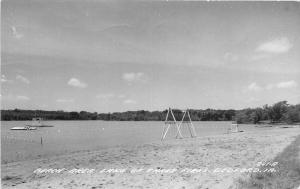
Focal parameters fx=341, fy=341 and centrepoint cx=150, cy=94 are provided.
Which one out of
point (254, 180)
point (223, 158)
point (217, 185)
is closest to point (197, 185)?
point (217, 185)

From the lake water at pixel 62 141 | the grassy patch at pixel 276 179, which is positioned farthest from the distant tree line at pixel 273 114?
the grassy patch at pixel 276 179

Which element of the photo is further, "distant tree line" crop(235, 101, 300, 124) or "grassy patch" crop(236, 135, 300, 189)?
"distant tree line" crop(235, 101, 300, 124)

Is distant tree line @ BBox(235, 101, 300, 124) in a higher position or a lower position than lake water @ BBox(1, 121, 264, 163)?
higher

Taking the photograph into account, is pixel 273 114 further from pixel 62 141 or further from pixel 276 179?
pixel 276 179

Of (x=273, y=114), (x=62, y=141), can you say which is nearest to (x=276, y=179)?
(x=62, y=141)

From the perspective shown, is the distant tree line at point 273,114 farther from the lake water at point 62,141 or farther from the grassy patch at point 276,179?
the grassy patch at point 276,179

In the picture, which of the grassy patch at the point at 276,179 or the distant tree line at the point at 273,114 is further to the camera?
the distant tree line at the point at 273,114

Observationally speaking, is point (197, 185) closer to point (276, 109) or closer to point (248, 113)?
point (276, 109)

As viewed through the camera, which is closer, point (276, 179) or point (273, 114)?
point (276, 179)

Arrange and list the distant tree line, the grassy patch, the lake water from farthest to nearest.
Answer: the distant tree line, the lake water, the grassy patch

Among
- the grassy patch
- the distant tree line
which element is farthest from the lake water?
the distant tree line

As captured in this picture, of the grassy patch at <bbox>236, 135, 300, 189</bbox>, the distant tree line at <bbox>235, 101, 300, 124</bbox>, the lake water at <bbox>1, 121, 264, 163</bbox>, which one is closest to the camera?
the grassy patch at <bbox>236, 135, 300, 189</bbox>

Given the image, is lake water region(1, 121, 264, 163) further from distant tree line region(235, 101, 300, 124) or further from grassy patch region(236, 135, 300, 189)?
distant tree line region(235, 101, 300, 124)

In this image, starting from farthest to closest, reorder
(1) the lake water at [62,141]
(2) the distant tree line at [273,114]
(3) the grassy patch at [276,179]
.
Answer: (2) the distant tree line at [273,114]
(1) the lake water at [62,141]
(3) the grassy patch at [276,179]
